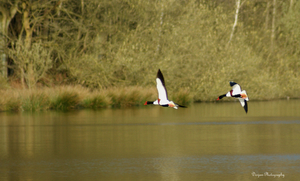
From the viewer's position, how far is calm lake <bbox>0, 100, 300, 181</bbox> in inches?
372

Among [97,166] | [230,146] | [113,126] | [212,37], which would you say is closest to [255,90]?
[212,37]

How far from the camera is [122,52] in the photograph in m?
34.7

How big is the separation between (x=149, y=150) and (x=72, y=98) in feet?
58.5

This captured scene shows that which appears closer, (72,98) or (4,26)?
(72,98)

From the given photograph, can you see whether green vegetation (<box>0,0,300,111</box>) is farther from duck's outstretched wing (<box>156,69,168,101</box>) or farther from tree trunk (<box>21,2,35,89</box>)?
duck's outstretched wing (<box>156,69,168,101</box>)

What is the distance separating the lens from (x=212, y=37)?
38688 millimetres

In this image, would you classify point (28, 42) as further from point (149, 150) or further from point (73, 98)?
point (149, 150)

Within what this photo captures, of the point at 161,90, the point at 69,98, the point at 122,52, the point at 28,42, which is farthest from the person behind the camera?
the point at 122,52

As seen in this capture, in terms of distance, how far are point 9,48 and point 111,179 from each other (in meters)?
26.4

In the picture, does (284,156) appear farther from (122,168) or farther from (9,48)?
(9,48)

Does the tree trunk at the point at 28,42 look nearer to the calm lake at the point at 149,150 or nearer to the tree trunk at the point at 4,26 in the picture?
the tree trunk at the point at 4,26

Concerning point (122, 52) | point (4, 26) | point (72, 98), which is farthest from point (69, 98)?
point (4, 26)

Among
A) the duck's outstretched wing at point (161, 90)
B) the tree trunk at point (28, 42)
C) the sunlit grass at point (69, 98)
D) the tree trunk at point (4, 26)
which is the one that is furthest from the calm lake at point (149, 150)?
the tree trunk at point (4, 26)

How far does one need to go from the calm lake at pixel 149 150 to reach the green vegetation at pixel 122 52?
1272 cm
